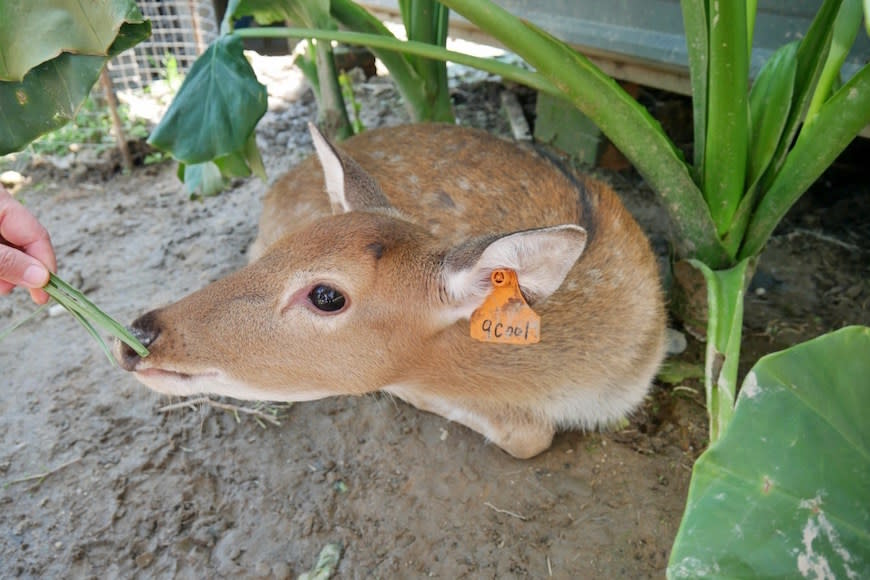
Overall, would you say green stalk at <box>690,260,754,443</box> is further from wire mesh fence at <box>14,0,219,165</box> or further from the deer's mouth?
wire mesh fence at <box>14,0,219,165</box>

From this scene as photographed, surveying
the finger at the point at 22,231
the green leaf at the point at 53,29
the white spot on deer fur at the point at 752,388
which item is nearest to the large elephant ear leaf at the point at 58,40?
the green leaf at the point at 53,29

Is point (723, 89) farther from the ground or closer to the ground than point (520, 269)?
farther from the ground

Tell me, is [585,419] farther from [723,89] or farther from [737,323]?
[723,89]

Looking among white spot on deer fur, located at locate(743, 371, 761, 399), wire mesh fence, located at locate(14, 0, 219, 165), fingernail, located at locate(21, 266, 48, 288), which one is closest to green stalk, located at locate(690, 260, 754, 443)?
white spot on deer fur, located at locate(743, 371, 761, 399)

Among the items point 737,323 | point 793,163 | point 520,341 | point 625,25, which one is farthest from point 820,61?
point 520,341

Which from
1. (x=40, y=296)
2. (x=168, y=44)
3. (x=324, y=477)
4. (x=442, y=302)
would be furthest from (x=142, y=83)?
(x=442, y=302)

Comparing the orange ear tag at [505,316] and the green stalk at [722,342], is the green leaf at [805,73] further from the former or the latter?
the orange ear tag at [505,316]
